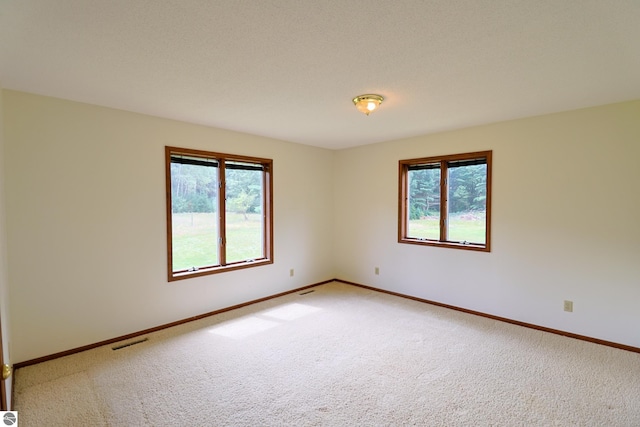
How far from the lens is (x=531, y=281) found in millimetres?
3578

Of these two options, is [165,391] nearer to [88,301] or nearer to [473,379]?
[88,301]

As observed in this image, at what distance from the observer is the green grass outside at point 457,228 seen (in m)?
4.05

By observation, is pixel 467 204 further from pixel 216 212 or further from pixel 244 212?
pixel 216 212

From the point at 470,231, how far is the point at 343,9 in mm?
3408

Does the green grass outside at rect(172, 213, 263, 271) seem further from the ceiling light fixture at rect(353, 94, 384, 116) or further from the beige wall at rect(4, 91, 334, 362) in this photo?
the ceiling light fixture at rect(353, 94, 384, 116)

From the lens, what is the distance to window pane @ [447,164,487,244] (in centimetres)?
400

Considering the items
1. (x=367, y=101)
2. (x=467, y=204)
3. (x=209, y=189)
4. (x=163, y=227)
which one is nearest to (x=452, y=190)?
(x=467, y=204)

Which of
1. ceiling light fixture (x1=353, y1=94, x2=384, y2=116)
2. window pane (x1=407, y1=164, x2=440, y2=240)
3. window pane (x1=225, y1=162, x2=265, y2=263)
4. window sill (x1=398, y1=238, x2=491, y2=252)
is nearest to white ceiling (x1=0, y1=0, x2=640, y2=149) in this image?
ceiling light fixture (x1=353, y1=94, x2=384, y2=116)

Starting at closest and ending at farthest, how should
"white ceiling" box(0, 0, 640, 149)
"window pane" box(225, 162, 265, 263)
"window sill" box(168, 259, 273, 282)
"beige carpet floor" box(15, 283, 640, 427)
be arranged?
"white ceiling" box(0, 0, 640, 149)
"beige carpet floor" box(15, 283, 640, 427)
"window sill" box(168, 259, 273, 282)
"window pane" box(225, 162, 265, 263)

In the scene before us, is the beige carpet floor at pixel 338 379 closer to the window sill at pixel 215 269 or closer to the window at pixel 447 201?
the window sill at pixel 215 269

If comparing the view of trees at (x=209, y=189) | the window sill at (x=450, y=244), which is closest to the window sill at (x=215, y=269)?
the view of trees at (x=209, y=189)

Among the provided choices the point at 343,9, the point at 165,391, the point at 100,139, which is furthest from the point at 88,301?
the point at 343,9

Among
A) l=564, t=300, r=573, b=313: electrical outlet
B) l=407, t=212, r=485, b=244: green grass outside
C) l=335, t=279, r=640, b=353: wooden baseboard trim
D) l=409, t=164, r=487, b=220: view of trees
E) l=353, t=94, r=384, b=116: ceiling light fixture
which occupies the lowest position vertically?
l=335, t=279, r=640, b=353: wooden baseboard trim

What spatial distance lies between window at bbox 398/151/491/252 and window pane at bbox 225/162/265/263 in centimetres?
212
